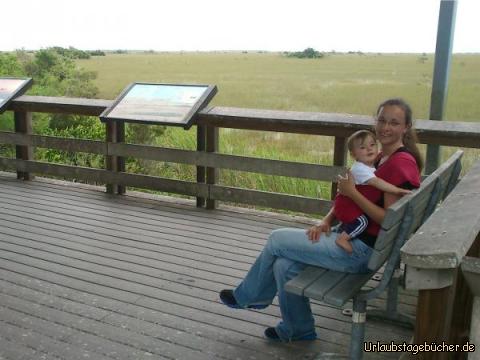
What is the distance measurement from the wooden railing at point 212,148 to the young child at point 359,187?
1610 millimetres

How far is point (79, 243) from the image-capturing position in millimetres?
4062

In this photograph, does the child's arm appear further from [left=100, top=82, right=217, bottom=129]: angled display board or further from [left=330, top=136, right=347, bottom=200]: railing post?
[left=100, top=82, right=217, bottom=129]: angled display board

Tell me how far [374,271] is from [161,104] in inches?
125

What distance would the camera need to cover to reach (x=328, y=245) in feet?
8.09

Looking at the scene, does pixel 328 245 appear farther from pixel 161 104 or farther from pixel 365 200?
pixel 161 104

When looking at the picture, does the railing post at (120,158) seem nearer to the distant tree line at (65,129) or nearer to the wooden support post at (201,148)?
the wooden support post at (201,148)

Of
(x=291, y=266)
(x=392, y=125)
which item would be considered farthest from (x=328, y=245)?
(x=392, y=125)

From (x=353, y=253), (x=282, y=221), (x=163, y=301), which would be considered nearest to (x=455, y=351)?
(x=353, y=253)

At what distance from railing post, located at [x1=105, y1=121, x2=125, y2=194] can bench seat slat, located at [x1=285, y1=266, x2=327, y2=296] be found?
321cm

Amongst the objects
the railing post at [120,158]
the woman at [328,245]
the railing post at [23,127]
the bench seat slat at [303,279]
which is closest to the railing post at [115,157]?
the railing post at [120,158]

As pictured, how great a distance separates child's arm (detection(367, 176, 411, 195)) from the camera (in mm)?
2314

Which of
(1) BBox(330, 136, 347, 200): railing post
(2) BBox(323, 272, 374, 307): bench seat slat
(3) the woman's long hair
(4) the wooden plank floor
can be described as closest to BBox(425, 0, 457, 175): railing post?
(1) BBox(330, 136, 347, 200): railing post

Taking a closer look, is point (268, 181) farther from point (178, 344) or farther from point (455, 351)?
point (455, 351)

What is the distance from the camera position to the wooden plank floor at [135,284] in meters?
2.69
